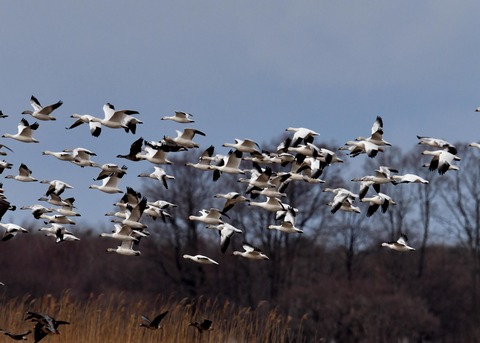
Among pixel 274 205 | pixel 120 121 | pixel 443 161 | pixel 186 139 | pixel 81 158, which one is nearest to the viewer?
pixel 443 161

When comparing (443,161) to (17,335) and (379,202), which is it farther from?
(17,335)

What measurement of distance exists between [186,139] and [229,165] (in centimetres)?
97

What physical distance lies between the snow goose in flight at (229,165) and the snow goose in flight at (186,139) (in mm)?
594

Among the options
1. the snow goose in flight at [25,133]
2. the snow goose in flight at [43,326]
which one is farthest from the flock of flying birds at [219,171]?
the snow goose in flight at [43,326]

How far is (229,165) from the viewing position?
78.8 feet

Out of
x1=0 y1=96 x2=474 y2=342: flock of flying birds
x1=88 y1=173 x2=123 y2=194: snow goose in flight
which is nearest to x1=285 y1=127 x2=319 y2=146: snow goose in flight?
x1=0 y1=96 x2=474 y2=342: flock of flying birds

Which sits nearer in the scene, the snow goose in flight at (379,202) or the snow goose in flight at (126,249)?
the snow goose in flight at (379,202)

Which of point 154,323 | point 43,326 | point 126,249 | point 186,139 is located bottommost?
point 43,326

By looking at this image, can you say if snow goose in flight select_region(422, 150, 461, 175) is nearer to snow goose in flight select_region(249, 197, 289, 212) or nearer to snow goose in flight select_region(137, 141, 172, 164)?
snow goose in flight select_region(249, 197, 289, 212)

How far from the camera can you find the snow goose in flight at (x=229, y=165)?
936 inches

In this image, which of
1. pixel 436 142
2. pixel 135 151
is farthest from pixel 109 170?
pixel 436 142

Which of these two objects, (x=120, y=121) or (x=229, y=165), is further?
(x=229, y=165)

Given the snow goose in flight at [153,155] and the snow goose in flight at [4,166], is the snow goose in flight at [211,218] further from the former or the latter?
the snow goose in flight at [4,166]

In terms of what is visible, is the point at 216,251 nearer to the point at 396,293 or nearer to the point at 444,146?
the point at 396,293
